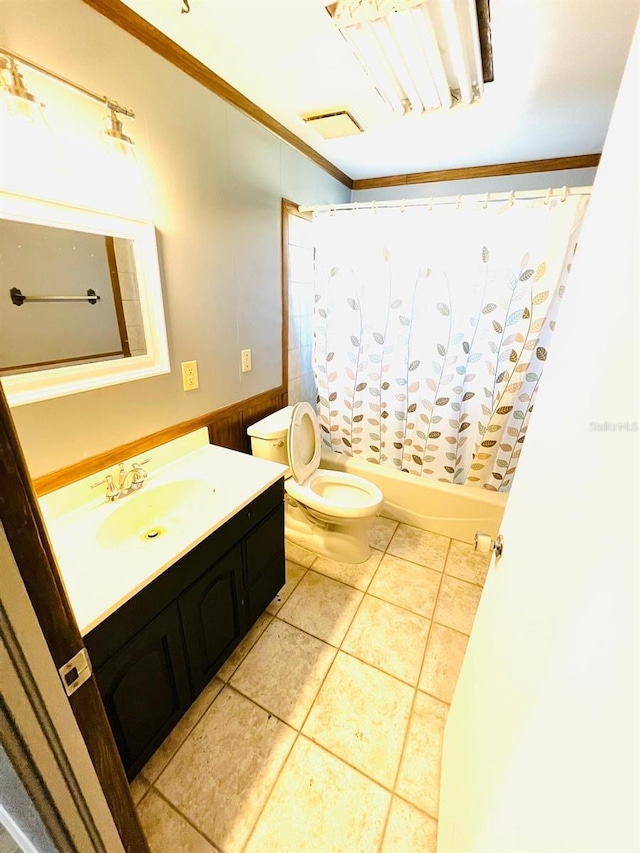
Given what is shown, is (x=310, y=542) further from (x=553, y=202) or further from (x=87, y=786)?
(x=553, y=202)

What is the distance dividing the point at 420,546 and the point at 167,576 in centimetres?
160

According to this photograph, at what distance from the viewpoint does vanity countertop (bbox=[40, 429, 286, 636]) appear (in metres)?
0.90

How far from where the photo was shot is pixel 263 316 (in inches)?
75.1

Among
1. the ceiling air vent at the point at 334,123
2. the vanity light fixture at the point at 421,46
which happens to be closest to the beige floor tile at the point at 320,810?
the vanity light fixture at the point at 421,46

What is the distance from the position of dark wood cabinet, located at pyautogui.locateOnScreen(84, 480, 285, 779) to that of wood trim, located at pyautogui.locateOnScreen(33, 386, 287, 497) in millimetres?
484

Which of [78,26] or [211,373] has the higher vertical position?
[78,26]

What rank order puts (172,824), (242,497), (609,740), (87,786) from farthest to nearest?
1. (242,497)
2. (172,824)
3. (87,786)
4. (609,740)

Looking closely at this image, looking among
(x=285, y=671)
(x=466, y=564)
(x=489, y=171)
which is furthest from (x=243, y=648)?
(x=489, y=171)

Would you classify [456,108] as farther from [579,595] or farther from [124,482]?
[124,482]

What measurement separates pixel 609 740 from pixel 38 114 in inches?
61.9

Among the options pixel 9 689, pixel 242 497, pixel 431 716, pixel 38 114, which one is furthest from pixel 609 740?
pixel 38 114

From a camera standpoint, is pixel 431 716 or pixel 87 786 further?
pixel 431 716

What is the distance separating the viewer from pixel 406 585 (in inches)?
73.7

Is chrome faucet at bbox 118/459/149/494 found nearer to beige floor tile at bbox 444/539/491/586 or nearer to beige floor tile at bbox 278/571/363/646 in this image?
beige floor tile at bbox 278/571/363/646
